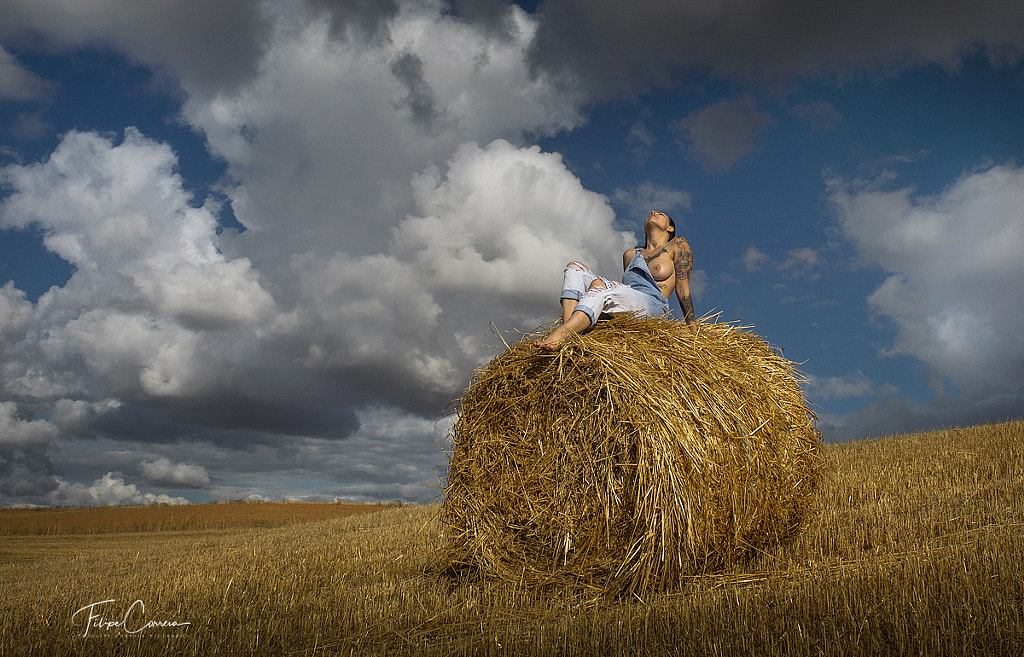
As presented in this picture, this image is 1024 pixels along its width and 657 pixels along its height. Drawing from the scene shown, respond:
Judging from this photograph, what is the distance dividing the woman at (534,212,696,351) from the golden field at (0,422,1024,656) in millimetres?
1983

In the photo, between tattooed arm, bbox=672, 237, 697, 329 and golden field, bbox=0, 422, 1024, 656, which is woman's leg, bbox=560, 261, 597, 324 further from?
golden field, bbox=0, 422, 1024, 656

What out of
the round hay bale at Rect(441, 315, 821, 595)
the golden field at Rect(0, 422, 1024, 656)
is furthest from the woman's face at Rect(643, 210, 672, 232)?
the golden field at Rect(0, 422, 1024, 656)

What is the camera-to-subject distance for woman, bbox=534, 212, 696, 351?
16.2ft

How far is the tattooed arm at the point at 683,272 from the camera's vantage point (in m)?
6.02

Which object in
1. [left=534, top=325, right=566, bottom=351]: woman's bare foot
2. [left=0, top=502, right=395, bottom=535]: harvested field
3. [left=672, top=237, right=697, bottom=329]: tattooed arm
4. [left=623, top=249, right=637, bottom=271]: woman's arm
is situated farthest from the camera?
[left=0, top=502, right=395, bottom=535]: harvested field

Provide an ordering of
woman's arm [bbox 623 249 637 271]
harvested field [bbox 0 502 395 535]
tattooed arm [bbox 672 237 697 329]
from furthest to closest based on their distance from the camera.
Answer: harvested field [bbox 0 502 395 535] < woman's arm [bbox 623 249 637 271] < tattooed arm [bbox 672 237 697 329]

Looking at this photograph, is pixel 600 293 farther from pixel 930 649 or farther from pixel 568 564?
pixel 930 649

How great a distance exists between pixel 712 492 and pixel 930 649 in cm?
160

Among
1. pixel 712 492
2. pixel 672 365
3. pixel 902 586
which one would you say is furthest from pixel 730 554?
pixel 672 365

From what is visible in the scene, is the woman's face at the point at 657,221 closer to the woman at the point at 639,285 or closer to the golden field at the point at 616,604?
the woman at the point at 639,285

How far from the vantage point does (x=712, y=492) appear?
434 cm

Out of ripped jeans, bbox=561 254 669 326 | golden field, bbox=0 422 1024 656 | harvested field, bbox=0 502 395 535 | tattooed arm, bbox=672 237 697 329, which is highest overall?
tattooed arm, bbox=672 237 697 329

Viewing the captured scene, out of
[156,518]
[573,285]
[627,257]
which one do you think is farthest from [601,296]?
[156,518]

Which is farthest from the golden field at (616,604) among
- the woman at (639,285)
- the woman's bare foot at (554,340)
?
the woman at (639,285)
